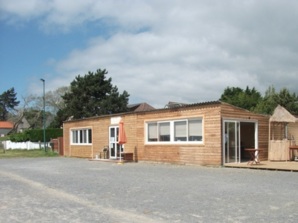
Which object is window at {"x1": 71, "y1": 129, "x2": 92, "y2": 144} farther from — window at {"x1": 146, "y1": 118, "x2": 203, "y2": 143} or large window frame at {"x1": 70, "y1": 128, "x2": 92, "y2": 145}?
window at {"x1": 146, "y1": 118, "x2": 203, "y2": 143}

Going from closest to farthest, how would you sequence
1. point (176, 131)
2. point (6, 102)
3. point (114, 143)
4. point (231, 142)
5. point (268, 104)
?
point (231, 142) < point (176, 131) < point (114, 143) < point (268, 104) < point (6, 102)

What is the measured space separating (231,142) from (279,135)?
4.16m

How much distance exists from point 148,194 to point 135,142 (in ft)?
47.6

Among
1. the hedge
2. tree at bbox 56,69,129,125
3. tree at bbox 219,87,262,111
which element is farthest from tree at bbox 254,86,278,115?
the hedge

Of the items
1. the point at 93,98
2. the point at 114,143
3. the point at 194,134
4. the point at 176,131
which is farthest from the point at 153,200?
the point at 93,98

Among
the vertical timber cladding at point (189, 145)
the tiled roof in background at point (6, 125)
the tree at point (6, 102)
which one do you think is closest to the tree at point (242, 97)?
the vertical timber cladding at point (189, 145)

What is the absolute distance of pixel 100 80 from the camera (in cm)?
5416

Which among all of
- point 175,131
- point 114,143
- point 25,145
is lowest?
point 25,145

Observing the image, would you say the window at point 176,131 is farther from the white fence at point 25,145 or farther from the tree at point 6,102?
the tree at point 6,102

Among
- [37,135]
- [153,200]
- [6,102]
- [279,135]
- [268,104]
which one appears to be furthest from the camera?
[6,102]

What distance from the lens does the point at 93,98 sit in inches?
2093

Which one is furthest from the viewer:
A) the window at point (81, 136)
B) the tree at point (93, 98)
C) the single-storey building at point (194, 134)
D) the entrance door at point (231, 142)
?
the tree at point (93, 98)

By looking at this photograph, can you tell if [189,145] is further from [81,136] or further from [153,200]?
[81,136]

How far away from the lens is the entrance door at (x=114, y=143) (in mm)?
26984
